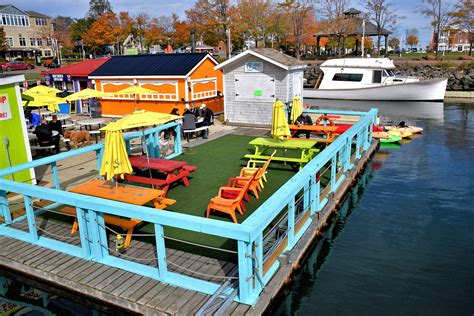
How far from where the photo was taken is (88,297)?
675 centimetres

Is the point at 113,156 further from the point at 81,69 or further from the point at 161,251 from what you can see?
the point at 81,69

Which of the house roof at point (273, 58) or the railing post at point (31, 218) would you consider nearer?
the railing post at point (31, 218)

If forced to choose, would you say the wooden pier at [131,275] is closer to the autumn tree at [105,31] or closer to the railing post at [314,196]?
the railing post at [314,196]

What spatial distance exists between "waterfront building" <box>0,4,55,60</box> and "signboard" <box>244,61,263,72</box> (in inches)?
2526

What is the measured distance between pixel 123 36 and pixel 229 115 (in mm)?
50358

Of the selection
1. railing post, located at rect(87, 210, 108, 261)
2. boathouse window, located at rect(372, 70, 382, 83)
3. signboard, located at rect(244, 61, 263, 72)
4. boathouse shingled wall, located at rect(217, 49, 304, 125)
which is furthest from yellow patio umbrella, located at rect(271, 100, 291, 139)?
boathouse window, located at rect(372, 70, 382, 83)

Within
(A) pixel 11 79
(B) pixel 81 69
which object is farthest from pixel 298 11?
(A) pixel 11 79

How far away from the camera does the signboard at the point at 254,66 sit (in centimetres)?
1733

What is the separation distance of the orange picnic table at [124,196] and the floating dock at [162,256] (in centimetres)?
42

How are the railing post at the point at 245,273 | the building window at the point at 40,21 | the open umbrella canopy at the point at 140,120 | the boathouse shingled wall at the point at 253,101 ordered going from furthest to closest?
the building window at the point at 40,21 < the boathouse shingled wall at the point at 253,101 < the open umbrella canopy at the point at 140,120 < the railing post at the point at 245,273

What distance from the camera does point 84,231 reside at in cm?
696

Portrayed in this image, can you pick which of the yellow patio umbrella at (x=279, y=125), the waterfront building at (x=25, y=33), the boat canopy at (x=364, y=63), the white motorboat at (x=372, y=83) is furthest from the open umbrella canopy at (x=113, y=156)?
the waterfront building at (x=25, y=33)

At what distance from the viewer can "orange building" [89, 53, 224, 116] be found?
1916 centimetres

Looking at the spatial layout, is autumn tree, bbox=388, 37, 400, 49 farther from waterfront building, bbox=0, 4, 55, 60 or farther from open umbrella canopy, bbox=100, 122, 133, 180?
open umbrella canopy, bbox=100, 122, 133, 180
